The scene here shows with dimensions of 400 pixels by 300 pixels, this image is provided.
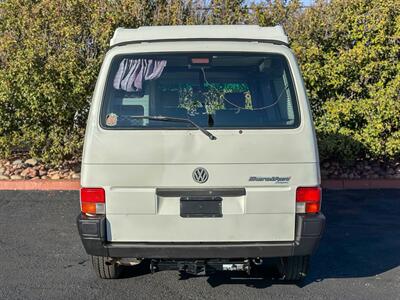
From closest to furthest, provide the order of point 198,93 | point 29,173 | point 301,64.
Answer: point 198,93 → point 301,64 → point 29,173

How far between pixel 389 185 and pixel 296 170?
16.9ft

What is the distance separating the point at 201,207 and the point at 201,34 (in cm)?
142

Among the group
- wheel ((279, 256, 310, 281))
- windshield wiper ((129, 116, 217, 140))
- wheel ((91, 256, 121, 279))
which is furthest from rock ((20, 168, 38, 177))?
wheel ((279, 256, 310, 281))

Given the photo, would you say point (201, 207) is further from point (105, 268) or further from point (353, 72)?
point (353, 72)

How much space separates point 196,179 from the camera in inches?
153

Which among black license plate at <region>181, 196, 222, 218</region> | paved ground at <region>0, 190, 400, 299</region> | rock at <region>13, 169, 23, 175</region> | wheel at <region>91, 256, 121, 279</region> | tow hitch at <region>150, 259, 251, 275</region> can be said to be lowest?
rock at <region>13, 169, 23, 175</region>

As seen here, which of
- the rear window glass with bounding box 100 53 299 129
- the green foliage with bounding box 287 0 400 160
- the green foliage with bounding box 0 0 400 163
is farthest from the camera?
the green foliage with bounding box 287 0 400 160

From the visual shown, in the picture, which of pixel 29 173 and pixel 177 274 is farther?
pixel 29 173

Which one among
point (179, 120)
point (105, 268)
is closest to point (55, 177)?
point (105, 268)

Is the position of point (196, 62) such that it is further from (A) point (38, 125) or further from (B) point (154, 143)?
(A) point (38, 125)

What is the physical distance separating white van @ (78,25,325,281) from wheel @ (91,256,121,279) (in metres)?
0.47

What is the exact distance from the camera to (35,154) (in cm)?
834

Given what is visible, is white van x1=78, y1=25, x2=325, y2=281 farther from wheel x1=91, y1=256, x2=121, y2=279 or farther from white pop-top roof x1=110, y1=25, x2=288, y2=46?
wheel x1=91, y1=256, x2=121, y2=279

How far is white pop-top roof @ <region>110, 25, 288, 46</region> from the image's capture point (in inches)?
168
